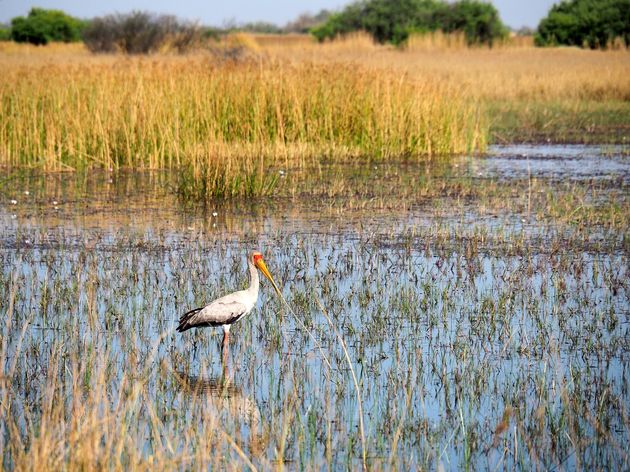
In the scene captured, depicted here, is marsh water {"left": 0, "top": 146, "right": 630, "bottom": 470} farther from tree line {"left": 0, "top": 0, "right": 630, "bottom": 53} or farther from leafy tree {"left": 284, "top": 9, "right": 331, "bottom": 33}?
leafy tree {"left": 284, "top": 9, "right": 331, "bottom": 33}

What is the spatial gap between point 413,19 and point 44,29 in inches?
655

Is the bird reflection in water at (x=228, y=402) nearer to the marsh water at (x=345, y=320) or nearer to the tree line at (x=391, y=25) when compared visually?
the marsh water at (x=345, y=320)

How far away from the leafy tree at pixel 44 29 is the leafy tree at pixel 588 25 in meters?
20.4

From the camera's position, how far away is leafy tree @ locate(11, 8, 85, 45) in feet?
158

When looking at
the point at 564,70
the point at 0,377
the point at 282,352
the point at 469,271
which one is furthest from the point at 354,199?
the point at 564,70

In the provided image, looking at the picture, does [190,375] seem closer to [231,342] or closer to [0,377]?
[231,342]

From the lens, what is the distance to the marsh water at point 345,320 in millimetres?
4695

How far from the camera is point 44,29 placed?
48.3 meters

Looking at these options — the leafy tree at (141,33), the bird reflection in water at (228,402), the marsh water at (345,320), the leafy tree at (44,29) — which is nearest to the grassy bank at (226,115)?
the marsh water at (345,320)

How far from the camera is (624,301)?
276 inches

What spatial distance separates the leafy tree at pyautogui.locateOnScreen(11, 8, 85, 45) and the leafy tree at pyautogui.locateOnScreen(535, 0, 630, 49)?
2040 cm

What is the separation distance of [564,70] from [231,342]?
2083cm

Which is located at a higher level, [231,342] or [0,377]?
[0,377]

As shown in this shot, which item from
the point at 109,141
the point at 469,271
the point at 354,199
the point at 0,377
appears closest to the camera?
the point at 0,377
